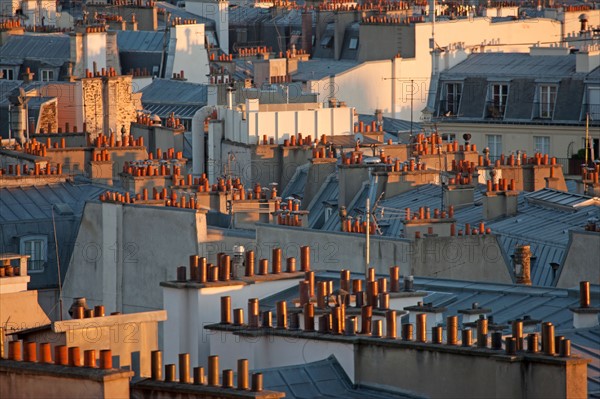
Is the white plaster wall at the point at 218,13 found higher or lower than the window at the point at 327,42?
higher

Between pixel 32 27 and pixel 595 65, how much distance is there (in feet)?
79.1

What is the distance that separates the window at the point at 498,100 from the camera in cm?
6353

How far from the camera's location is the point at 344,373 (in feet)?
84.3

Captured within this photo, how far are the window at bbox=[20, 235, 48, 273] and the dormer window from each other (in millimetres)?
23400

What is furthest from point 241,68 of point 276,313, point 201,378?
point 201,378

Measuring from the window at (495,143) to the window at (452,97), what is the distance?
1.39m

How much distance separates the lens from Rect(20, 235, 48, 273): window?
1623 inches

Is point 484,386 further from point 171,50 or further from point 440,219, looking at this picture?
point 171,50

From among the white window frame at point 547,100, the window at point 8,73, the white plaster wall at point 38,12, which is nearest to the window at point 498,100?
the white window frame at point 547,100

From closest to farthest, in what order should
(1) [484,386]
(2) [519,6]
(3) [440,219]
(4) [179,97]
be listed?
(1) [484,386]
(3) [440,219]
(4) [179,97]
(2) [519,6]

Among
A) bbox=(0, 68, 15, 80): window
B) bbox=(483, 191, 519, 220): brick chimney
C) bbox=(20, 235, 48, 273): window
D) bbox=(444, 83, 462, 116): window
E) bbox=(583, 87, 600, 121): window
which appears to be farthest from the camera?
bbox=(0, 68, 15, 80): window

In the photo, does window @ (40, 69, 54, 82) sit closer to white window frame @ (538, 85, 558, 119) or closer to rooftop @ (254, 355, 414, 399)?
white window frame @ (538, 85, 558, 119)

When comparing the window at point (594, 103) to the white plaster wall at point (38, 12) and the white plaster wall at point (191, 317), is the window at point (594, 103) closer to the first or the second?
the white plaster wall at point (38, 12)

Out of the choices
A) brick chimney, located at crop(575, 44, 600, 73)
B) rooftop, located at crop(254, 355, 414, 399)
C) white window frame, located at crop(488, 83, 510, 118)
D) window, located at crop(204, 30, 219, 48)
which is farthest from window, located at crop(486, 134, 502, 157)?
rooftop, located at crop(254, 355, 414, 399)
